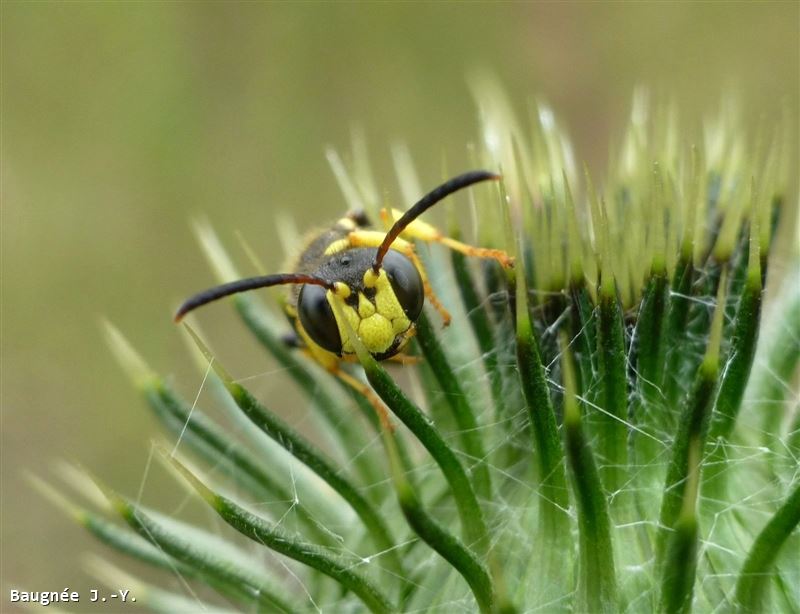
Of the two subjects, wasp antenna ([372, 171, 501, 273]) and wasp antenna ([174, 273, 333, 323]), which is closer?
wasp antenna ([174, 273, 333, 323])

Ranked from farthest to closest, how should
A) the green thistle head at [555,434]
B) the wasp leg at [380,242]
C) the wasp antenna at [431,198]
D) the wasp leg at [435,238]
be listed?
the wasp leg at [435,238] → the wasp leg at [380,242] → the wasp antenna at [431,198] → the green thistle head at [555,434]

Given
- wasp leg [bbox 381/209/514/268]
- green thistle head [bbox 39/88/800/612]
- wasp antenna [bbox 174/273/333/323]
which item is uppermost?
wasp antenna [bbox 174/273/333/323]

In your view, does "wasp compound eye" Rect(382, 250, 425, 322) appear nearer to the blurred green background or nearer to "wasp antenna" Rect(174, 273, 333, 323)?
"wasp antenna" Rect(174, 273, 333, 323)

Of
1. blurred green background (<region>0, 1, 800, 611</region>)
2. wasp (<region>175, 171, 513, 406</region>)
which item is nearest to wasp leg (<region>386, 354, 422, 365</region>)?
wasp (<region>175, 171, 513, 406</region>)

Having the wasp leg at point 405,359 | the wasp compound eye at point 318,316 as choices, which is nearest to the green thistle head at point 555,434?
the wasp leg at point 405,359

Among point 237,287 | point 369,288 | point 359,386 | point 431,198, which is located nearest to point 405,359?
point 359,386

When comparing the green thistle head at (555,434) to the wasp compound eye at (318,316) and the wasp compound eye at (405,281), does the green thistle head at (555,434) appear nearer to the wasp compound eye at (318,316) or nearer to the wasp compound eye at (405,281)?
the wasp compound eye at (405,281)

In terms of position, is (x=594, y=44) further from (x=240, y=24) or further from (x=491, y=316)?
(x=491, y=316)
